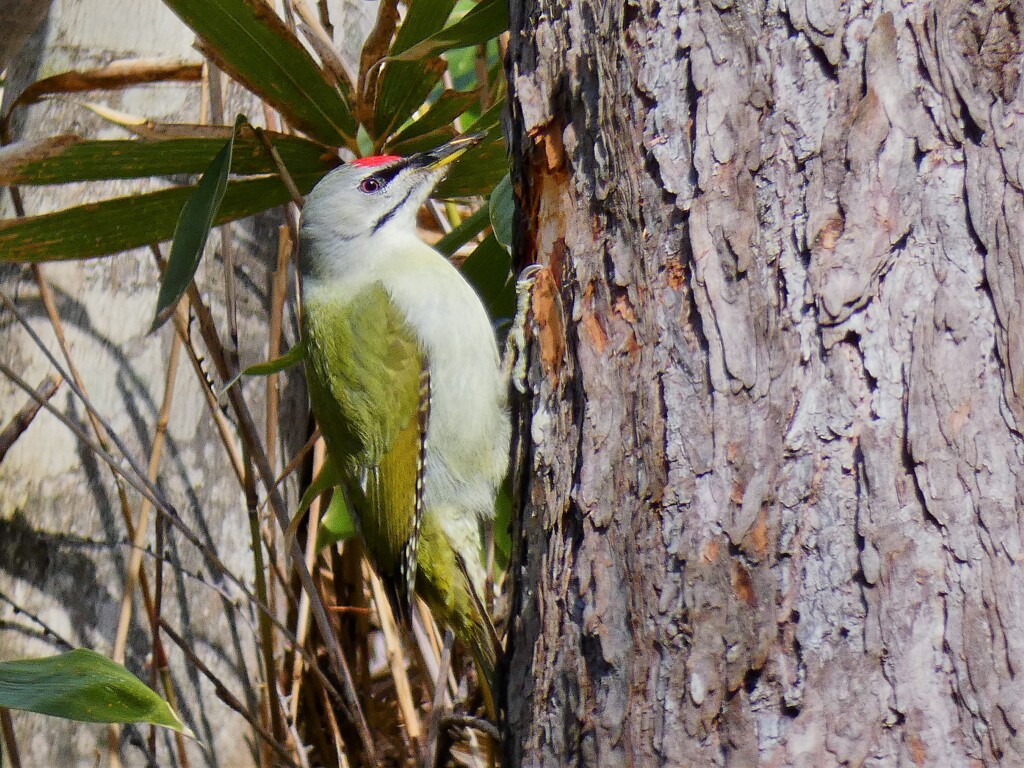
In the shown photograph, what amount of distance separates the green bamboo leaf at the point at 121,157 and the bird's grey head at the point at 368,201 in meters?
0.18

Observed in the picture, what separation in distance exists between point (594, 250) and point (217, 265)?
1865 millimetres

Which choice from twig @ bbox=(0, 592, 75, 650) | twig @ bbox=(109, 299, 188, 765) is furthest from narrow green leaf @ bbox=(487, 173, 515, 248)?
twig @ bbox=(0, 592, 75, 650)

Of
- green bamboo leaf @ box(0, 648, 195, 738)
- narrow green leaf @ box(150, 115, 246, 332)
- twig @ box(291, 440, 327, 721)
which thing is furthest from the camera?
twig @ box(291, 440, 327, 721)

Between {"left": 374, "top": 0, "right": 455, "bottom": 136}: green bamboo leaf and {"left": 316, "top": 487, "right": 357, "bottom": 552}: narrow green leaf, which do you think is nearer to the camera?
{"left": 374, "top": 0, "right": 455, "bottom": 136}: green bamboo leaf

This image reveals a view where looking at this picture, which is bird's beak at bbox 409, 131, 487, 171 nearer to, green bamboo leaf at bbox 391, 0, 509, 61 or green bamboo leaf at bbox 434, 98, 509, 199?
green bamboo leaf at bbox 434, 98, 509, 199

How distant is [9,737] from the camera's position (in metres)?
2.63

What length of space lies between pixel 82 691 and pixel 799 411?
1.34 meters

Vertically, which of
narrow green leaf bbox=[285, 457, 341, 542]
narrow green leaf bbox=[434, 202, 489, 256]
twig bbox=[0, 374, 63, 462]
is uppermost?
narrow green leaf bbox=[434, 202, 489, 256]

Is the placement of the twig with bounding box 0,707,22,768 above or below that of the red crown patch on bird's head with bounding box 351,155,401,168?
below

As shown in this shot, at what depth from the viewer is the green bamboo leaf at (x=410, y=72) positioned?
2.36m

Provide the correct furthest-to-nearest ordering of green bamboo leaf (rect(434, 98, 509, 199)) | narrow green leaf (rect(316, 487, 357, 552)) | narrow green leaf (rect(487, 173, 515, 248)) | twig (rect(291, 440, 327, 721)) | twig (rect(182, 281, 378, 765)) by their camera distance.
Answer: twig (rect(291, 440, 327, 721)), narrow green leaf (rect(316, 487, 357, 552)), green bamboo leaf (rect(434, 98, 509, 199)), twig (rect(182, 281, 378, 765)), narrow green leaf (rect(487, 173, 515, 248))

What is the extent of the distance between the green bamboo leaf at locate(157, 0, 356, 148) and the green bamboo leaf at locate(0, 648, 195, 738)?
4.36 feet

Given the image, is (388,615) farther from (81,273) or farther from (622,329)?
(622,329)

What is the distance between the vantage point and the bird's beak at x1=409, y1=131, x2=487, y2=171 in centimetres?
262
